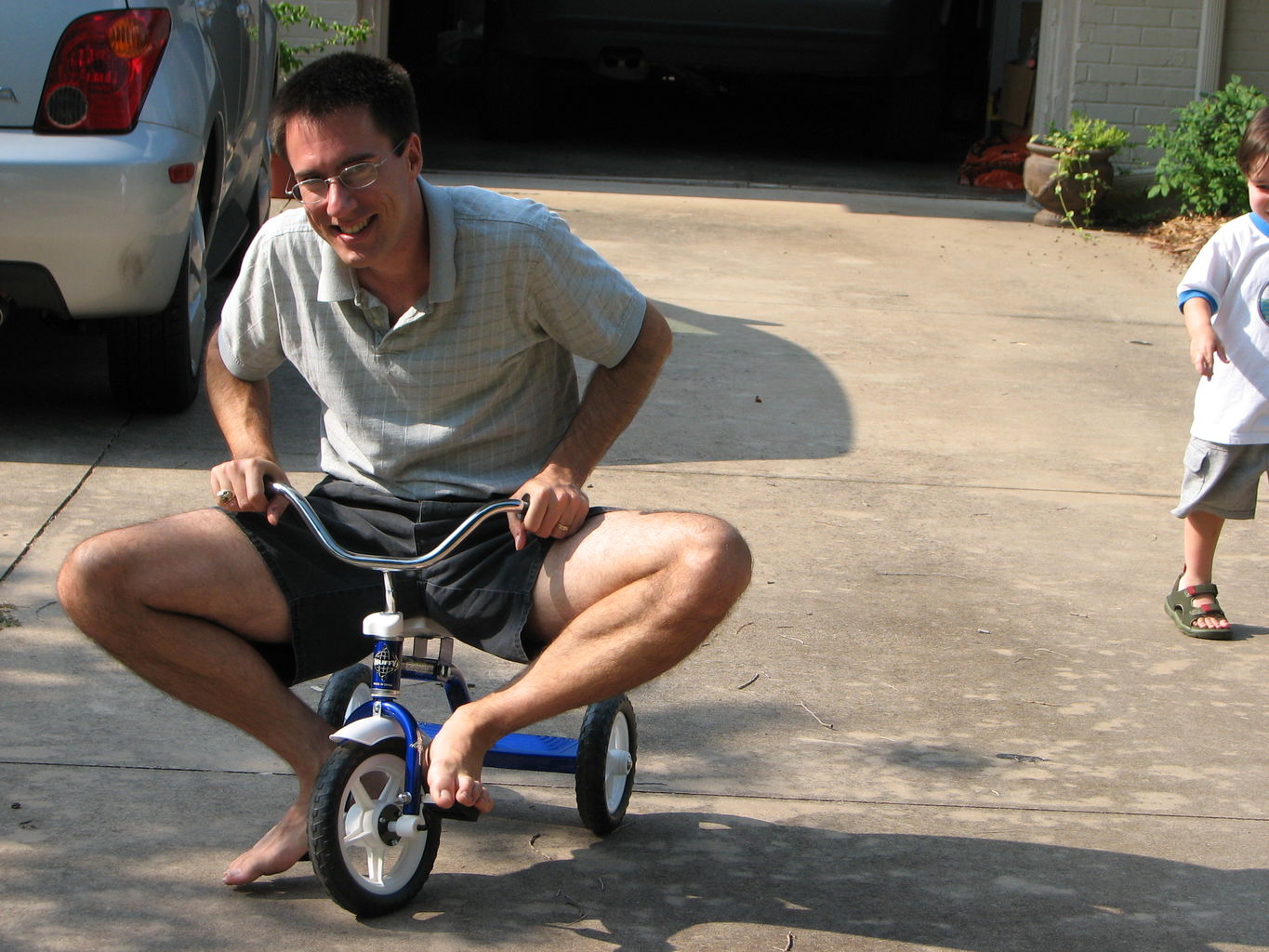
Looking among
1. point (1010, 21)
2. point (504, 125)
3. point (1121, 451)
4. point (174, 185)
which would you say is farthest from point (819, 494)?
point (1010, 21)

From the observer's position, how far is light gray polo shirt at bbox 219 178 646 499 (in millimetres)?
2973

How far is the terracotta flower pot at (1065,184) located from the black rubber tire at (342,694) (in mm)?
7906

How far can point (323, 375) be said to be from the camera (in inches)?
120

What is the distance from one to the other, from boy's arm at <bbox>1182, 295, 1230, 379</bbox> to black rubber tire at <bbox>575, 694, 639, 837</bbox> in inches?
72.0

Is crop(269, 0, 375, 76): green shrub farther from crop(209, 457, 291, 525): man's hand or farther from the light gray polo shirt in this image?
crop(209, 457, 291, 525): man's hand


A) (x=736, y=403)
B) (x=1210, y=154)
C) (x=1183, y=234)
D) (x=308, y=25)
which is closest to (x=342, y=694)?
(x=736, y=403)

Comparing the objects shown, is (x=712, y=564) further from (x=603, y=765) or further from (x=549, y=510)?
(x=603, y=765)

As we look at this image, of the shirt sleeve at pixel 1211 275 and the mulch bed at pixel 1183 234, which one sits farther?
the mulch bed at pixel 1183 234

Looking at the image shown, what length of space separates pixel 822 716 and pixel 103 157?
8.59 feet

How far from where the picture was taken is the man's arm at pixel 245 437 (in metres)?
2.85

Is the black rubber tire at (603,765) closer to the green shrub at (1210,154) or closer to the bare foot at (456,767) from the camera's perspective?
the bare foot at (456,767)

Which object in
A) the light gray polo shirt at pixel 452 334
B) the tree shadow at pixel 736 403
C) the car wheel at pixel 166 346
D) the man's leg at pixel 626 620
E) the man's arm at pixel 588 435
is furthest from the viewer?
the tree shadow at pixel 736 403

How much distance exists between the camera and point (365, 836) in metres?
2.71

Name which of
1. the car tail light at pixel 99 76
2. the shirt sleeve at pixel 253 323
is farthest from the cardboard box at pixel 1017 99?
the shirt sleeve at pixel 253 323
